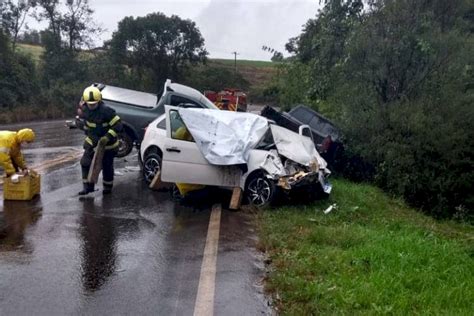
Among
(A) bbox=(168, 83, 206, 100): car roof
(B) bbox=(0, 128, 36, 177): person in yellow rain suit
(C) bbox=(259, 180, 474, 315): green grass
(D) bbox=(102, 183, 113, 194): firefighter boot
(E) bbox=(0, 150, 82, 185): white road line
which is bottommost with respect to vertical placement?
(E) bbox=(0, 150, 82, 185): white road line

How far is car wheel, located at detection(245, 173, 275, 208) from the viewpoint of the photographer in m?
10.1

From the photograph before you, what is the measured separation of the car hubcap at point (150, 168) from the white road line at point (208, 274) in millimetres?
3122

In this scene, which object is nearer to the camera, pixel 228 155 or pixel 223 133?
pixel 228 155

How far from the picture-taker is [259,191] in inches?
402

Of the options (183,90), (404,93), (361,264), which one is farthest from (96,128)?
(404,93)

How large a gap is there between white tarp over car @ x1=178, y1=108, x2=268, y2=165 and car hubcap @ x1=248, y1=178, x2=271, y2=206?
0.44 m

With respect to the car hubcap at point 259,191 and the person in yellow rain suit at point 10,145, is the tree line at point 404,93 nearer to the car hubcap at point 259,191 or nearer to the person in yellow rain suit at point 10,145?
the car hubcap at point 259,191

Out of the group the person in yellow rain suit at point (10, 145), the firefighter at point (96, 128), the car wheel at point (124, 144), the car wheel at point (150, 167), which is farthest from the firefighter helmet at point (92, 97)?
the car wheel at point (124, 144)

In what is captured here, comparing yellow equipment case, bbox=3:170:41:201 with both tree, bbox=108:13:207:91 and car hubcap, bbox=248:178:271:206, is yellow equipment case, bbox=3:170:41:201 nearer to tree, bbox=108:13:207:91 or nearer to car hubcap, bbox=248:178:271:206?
car hubcap, bbox=248:178:271:206

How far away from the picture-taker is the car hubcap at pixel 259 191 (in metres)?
10.1

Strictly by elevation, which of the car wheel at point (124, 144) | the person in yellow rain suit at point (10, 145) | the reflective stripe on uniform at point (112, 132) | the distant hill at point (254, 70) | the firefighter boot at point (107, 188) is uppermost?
the distant hill at point (254, 70)

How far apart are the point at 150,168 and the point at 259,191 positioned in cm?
286

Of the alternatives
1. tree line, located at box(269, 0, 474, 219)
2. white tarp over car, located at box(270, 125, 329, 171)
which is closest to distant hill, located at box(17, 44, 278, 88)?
tree line, located at box(269, 0, 474, 219)

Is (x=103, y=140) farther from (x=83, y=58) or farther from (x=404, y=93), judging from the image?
(x=83, y=58)
